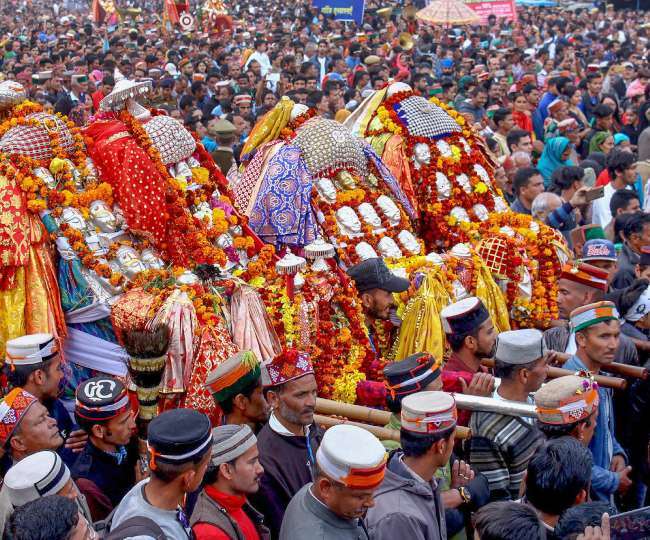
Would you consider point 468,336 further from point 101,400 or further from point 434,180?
point 434,180

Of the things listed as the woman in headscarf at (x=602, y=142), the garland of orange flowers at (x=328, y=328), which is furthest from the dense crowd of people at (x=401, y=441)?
the woman in headscarf at (x=602, y=142)

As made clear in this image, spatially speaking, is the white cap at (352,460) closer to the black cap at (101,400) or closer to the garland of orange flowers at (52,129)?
the black cap at (101,400)

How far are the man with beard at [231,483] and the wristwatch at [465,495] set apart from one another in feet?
2.79

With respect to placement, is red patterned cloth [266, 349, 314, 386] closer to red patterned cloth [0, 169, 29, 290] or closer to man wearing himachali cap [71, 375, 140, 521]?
man wearing himachali cap [71, 375, 140, 521]

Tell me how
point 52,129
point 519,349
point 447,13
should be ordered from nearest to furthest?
1. point 519,349
2. point 52,129
3. point 447,13

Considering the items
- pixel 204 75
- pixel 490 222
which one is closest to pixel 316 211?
pixel 490 222

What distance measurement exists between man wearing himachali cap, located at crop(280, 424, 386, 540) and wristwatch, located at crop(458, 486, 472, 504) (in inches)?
27.6

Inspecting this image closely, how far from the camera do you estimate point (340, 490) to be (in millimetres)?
3215

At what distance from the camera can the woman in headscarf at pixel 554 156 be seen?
32.3ft

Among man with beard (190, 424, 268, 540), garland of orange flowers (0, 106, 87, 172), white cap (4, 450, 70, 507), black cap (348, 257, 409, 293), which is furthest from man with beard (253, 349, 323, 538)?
garland of orange flowers (0, 106, 87, 172)

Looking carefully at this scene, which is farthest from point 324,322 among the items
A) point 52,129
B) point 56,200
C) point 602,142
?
point 602,142

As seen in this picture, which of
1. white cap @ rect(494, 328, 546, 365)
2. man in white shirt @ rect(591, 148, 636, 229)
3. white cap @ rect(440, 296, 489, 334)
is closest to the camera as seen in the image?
white cap @ rect(494, 328, 546, 365)

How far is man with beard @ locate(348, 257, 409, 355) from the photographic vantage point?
5809 millimetres

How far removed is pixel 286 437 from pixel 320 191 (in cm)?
305
